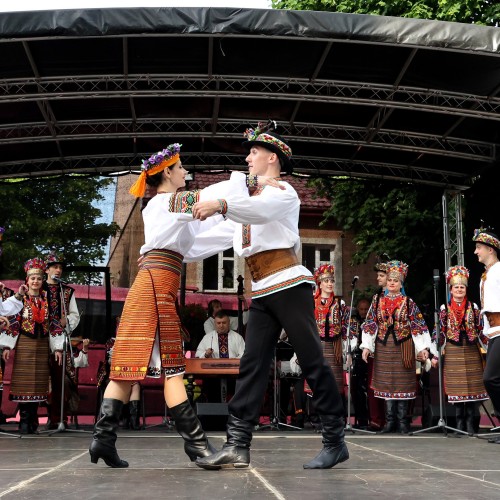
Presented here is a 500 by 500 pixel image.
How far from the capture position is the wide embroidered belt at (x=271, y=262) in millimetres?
4484

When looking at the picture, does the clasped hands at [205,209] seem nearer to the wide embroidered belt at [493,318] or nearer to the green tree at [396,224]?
the wide embroidered belt at [493,318]

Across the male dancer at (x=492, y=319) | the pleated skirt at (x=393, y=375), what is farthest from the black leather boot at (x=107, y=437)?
the pleated skirt at (x=393, y=375)

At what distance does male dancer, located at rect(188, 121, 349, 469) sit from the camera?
4375 mm

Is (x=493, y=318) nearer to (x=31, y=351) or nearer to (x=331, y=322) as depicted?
(x=331, y=322)

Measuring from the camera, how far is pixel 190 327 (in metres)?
12.9

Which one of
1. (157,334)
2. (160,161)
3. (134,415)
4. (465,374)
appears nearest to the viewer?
(157,334)

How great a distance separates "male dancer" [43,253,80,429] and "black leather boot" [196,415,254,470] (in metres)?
4.36

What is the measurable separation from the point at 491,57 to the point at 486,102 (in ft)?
2.61

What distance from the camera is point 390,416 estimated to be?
29.3 feet

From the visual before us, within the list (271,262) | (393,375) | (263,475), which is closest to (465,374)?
(393,375)

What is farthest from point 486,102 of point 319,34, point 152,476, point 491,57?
point 152,476

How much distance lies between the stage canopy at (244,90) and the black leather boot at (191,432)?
4348 mm

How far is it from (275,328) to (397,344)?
15.4 feet

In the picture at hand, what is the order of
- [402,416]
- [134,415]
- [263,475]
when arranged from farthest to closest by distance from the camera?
1. [134,415]
2. [402,416]
3. [263,475]
